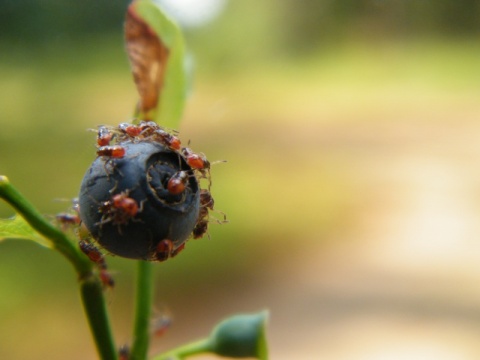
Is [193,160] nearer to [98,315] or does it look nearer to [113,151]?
[113,151]

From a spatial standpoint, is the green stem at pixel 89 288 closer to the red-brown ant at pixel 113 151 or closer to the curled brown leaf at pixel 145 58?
the red-brown ant at pixel 113 151

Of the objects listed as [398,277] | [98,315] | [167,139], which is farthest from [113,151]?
[398,277]

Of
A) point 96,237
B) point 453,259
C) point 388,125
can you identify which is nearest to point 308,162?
point 388,125

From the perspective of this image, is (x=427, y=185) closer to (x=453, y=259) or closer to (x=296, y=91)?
(x=453, y=259)

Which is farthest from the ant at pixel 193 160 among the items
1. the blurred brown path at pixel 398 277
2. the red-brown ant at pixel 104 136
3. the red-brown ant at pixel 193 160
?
the blurred brown path at pixel 398 277

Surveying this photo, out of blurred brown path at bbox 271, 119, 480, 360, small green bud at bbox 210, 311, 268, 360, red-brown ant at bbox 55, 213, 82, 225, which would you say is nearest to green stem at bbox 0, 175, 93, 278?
red-brown ant at bbox 55, 213, 82, 225

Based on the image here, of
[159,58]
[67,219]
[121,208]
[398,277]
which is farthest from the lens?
[398,277]
